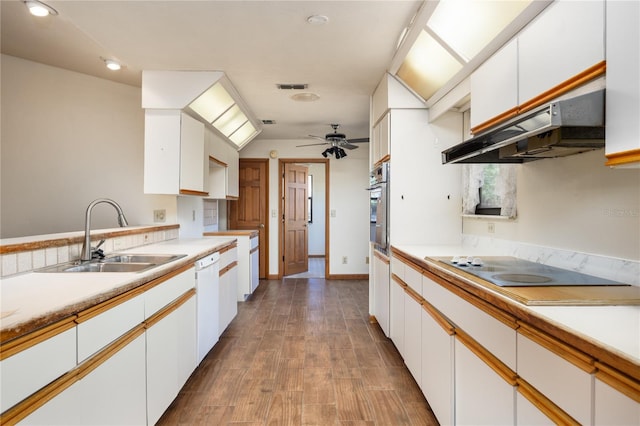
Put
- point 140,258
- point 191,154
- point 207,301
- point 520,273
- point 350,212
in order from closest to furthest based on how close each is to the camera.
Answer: point 520,273
point 140,258
point 207,301
point 191,154
point 350,212

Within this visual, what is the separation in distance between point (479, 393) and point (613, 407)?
2.26 feet

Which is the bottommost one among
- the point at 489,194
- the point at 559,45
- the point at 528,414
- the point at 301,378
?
the point at 301,378

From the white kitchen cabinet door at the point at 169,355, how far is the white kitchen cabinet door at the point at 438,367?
1.47 meters

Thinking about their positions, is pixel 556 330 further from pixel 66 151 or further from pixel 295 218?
pixel 295 218

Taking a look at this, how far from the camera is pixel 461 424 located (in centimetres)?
153

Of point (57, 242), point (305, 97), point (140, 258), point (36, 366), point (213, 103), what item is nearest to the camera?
point (36, 366)

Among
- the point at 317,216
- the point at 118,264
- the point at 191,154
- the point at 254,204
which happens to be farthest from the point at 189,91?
the point at 317,216

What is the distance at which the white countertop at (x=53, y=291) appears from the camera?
1.03 metres

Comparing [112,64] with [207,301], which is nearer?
[207,301]

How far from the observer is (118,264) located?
207 centimetres

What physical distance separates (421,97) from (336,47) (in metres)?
0.88

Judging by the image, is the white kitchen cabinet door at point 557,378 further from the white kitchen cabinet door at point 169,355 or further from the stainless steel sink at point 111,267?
the stainless steel sink at point 111,267

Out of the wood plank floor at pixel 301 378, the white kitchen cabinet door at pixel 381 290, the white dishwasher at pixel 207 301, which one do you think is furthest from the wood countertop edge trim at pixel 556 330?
the white dishwasher at pixel 207 301

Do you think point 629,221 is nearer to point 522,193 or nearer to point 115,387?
point 522,193
